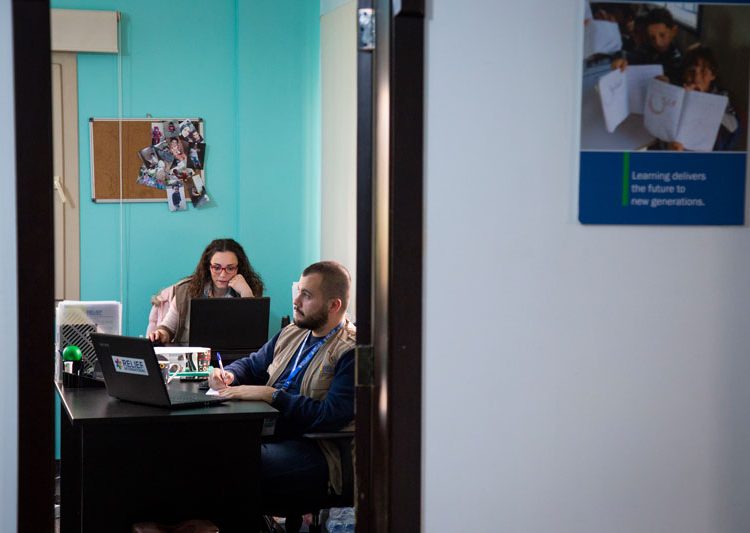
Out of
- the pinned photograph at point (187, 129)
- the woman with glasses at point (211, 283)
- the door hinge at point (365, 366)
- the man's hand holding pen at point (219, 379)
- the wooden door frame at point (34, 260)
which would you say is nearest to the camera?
the wooden door frame at point (34, 260)

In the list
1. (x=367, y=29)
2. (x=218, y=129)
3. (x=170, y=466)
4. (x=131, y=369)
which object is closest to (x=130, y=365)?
(x=131, y=369)

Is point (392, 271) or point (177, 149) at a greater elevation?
point (177, 149)

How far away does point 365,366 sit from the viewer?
7.60 ft

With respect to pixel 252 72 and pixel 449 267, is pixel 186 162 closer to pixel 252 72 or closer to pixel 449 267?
pixel 252 72

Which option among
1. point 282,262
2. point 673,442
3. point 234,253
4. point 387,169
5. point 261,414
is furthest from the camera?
point 282,262

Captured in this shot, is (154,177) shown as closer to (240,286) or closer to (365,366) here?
(240,286)

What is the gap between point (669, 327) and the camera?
2.35 meters

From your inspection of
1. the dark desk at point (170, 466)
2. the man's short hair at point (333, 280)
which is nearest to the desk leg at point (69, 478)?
the dark desk at point (170, 466)

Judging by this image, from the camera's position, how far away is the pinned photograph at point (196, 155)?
19.8 feet

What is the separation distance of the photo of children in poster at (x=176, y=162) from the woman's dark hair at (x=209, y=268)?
40cm

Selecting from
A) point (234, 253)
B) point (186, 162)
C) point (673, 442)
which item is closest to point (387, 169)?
point (673, 442)

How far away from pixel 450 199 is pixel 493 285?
22 centimetres

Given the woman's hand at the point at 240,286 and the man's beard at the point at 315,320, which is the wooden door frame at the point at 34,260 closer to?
the man's beard at the point at 315,320

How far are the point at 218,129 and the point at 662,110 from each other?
4187 millimetres
